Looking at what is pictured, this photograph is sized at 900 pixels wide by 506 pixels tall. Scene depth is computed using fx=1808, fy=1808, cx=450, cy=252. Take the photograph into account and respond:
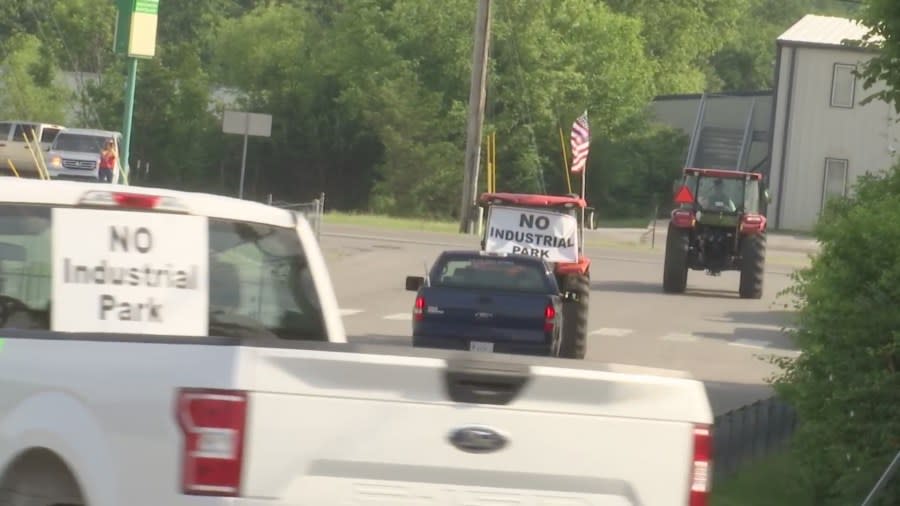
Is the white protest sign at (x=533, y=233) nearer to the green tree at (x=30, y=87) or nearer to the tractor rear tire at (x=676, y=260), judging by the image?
the tractor rear tire at (x=676, y=260)

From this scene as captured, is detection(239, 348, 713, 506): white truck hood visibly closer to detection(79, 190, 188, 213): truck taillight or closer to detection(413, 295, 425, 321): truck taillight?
detection(79, 190, 188, 213): truck taillight

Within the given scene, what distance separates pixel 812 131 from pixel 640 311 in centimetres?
3510

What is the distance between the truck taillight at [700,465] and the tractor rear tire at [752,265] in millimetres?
27441

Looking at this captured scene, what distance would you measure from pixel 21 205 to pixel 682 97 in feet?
232

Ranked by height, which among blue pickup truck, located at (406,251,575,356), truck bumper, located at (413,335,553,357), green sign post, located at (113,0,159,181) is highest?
green sign post, located at (113,0,159,181)

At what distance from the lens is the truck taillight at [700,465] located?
6113 millimetres

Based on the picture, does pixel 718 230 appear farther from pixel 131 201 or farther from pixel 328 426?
pixel 328 426

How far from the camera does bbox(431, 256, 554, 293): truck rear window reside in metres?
20.6

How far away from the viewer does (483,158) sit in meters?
67.1

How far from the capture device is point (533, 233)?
24.8 m

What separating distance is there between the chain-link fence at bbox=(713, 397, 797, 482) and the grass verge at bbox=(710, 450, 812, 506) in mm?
101

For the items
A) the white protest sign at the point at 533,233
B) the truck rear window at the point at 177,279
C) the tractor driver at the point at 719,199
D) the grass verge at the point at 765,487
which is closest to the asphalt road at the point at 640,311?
the white protest sign at the point at 533,233

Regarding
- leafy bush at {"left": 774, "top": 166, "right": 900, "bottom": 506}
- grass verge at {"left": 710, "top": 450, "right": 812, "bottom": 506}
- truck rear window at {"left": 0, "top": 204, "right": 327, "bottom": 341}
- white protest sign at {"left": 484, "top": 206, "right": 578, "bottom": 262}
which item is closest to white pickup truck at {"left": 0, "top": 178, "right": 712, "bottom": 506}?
truck rear window at {"left": 0, "top": 204, "right": 327, "bottom": 341}

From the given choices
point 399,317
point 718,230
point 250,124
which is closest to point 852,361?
point 399,317
